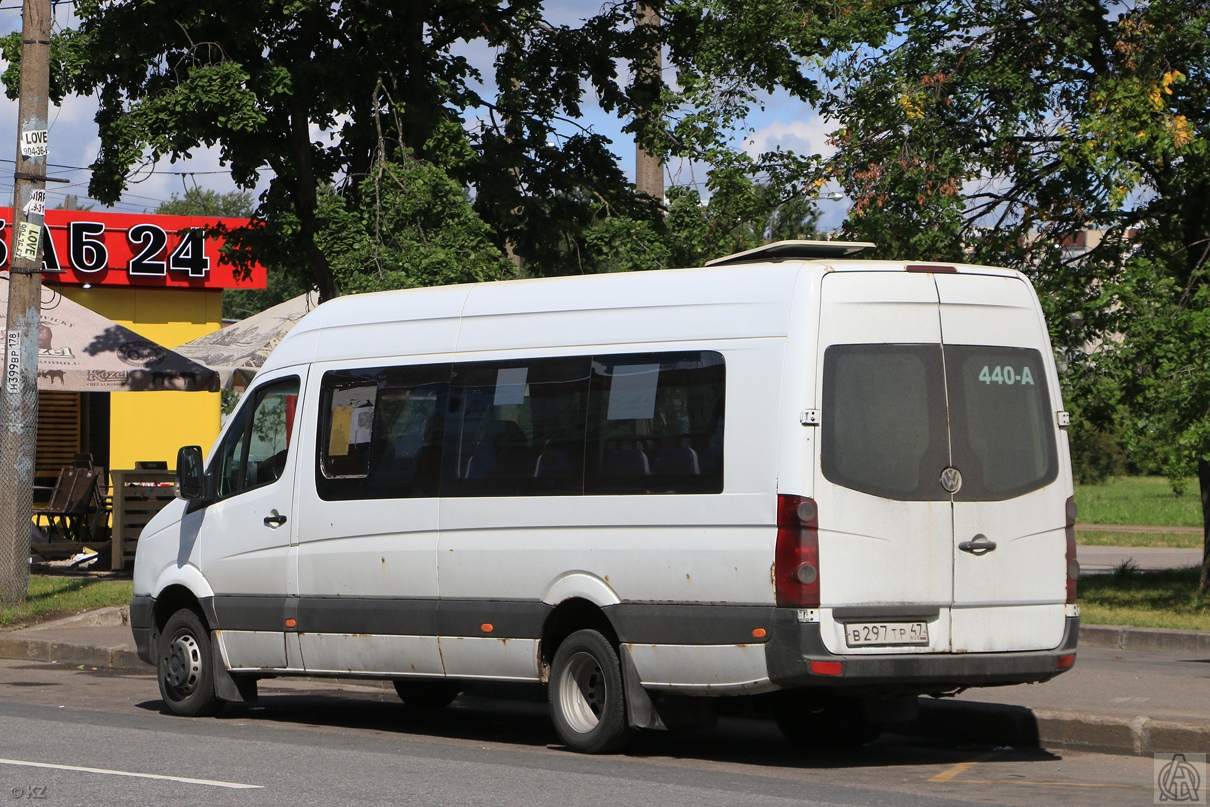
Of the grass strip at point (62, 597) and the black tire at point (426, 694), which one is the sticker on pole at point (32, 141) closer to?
the grass strip at point (62, 597)

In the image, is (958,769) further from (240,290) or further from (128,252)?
(240,290)

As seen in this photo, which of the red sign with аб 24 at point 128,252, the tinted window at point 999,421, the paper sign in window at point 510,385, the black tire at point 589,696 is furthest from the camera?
the red sign with аб 24 at point 128,252

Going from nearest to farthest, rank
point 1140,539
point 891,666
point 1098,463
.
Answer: point 891,666, point 1140,539, point 1098,463

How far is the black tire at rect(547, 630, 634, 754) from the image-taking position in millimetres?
8477

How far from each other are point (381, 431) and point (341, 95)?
9.24 m

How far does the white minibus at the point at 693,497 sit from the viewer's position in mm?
7887

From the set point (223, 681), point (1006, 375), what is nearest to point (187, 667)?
point (223, 681)

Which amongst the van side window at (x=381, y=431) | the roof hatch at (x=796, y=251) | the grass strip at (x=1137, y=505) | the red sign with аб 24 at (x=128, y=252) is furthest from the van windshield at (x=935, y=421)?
the red sign with аб 24 at (x=128, y=252)

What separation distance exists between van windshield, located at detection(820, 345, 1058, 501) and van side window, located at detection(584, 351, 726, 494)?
2.04ft

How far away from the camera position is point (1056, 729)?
9109 millimetres

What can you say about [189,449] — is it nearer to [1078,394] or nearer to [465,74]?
[1078,394]

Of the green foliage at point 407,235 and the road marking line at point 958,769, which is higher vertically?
the green foliage at point 407,235

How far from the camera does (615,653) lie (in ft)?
27.9

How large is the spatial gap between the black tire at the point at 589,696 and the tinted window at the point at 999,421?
2.04m
